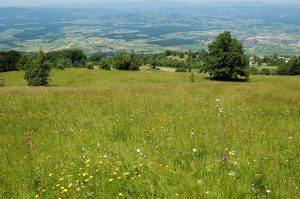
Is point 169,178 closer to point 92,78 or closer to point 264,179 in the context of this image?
point 264,179

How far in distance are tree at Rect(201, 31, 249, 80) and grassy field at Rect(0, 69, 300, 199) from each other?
51.0 meters

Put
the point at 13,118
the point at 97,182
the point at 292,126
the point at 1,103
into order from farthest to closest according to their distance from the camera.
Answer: the point at 1,103
the point at 13,118
the point at 292,126
the point at 97,182

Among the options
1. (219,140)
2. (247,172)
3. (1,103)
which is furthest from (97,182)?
(1,103)

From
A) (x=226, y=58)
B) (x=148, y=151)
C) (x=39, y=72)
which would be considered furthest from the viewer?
(x=39, y=72)

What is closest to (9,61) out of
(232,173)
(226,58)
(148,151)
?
(226,58)

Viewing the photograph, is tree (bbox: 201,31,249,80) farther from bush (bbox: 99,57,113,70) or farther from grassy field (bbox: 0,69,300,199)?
grassy field (bbox: 0,69,300,199)

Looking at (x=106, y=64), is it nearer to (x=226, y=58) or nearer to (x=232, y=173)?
(x=226, y=58)

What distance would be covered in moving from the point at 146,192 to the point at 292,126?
625cm

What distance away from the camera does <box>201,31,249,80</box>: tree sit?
207ft

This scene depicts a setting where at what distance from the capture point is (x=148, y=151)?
300 inches

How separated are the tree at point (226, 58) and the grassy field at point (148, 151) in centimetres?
5097

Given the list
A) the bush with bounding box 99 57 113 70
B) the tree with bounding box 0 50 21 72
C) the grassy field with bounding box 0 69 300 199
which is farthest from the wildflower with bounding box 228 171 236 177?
the tree with bounding box 0 50 21 72

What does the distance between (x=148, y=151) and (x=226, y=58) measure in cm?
5754

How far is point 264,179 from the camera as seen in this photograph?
6.16 m
